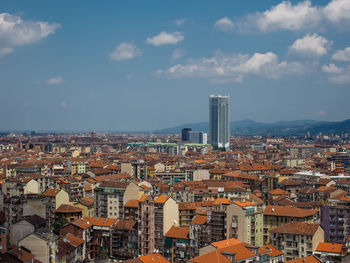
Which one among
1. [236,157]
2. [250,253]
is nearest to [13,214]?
[250,253]

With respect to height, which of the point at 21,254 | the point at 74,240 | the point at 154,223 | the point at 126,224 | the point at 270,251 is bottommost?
the point at 74,240

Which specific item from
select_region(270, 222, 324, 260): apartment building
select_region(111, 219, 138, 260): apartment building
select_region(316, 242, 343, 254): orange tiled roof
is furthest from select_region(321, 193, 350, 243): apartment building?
select_region(111, 219, 138, 260): apartment building

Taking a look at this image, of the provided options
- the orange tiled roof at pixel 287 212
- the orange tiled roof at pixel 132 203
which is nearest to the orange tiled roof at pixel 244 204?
the orange tiled roof at pixel 287 212

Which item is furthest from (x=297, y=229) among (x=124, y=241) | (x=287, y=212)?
(x=124, y=241)

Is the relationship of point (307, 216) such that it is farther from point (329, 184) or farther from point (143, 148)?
point (143, 148)

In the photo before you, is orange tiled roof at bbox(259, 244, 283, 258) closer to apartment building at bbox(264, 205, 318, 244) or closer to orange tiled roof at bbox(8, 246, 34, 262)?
apartment building at bbox(264, 205, 318, 244)

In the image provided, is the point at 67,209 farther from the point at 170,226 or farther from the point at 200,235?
the point at 200,235
